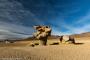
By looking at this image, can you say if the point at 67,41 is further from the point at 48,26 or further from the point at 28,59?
the point at 28,59

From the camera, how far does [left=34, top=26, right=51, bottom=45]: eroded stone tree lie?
17219 millimetres

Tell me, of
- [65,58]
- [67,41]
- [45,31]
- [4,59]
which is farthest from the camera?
[67,41]

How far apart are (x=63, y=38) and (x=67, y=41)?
2.65 ft

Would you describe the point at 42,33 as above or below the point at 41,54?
above

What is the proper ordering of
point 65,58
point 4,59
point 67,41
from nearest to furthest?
point 4,59 < point 65,58 < point 67,41

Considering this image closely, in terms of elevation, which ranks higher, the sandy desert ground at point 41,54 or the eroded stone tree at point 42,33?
the eroded stone tree at point 42,33

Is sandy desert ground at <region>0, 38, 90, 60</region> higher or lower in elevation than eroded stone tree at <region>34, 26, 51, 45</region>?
lower

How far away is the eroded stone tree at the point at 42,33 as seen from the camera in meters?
17.2

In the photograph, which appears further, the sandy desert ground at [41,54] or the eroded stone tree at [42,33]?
the eroded stone tree at [42,33]

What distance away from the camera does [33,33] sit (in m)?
18.2

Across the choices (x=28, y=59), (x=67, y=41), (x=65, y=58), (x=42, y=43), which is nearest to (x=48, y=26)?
(x=42, y=43)

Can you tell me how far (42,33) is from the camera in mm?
17406

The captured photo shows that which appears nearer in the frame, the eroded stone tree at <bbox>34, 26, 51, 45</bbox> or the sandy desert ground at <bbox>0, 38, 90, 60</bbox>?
the sandy desert ground at <bbox>0, 38, 90, 60</bbox>

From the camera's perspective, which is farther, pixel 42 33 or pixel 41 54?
pixel 42 33
